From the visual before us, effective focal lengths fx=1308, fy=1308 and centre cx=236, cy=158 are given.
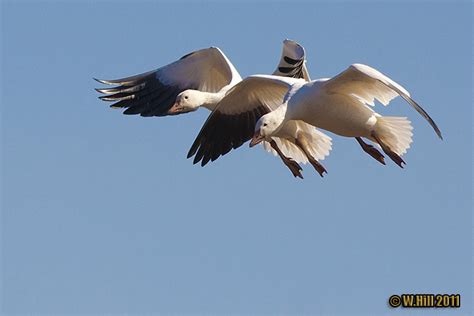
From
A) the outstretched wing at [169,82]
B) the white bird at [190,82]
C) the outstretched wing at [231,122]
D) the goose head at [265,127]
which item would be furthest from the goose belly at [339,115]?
the outstretched wing at [169,82]

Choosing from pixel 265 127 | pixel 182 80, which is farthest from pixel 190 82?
pixel 265 127

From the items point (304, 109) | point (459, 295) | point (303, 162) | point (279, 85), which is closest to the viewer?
point (459, 295)

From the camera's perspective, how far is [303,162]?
1217 centimetres

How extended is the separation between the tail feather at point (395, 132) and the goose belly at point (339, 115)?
218mm

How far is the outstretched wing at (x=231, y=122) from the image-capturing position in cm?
1125

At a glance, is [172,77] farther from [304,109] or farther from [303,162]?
[304,109]

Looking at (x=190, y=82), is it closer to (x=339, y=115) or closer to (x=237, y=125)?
(x=237, y=125)

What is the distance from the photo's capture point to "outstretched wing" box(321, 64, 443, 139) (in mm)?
9305

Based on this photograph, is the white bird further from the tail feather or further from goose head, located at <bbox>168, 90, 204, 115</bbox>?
the tail feather

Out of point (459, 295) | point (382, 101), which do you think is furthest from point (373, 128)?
point (459, 295)

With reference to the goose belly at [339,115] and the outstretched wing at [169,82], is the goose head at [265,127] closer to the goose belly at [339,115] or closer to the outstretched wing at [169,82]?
the goose belly at [339,115]

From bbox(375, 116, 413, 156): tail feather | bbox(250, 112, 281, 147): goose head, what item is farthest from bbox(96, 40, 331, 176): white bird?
bbox(250, 112, 281, 147): goose head

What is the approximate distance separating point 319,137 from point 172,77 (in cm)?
147

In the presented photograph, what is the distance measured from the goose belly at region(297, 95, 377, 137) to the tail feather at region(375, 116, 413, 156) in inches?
8.6
